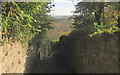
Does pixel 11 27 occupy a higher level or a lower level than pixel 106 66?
higher

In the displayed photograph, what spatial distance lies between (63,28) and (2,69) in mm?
34977

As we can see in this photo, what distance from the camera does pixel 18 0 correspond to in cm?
408

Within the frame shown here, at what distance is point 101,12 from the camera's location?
403 inches

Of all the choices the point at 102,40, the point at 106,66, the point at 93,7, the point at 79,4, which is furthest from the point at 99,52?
the point at 79,4

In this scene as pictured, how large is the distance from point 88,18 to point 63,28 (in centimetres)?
2715

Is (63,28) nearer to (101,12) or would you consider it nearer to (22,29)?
(101,12)

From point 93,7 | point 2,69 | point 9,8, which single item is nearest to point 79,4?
point 93,7

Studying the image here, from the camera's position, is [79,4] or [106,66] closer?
[106,66]

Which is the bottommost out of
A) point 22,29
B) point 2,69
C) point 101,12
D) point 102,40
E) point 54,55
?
point 54,55

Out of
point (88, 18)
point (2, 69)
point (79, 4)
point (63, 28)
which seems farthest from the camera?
point (63, 28)

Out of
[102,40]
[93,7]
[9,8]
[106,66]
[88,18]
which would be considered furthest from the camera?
[88,18]

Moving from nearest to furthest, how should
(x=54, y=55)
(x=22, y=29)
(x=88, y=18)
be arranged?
(x=22, y=29)
(x=88, y=18)
(x=54, y=55)

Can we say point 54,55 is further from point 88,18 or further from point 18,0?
point 18,0

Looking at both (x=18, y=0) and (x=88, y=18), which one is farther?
(x=88, y=18)
